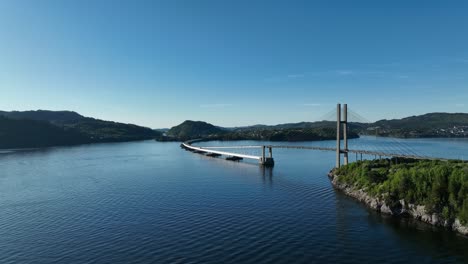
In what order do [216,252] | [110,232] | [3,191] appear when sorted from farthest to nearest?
1. [3,191]
2. [110,232]
3. [216,252]

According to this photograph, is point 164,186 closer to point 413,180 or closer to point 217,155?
point 413,180

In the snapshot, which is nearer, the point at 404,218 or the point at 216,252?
the point at 216,252

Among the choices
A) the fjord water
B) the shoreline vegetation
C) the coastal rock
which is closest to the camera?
the fjord water

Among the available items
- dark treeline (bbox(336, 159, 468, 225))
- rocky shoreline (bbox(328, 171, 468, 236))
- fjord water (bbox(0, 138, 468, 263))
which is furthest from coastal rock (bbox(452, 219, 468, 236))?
fjord water (bbox(0, 138, 468, 263))

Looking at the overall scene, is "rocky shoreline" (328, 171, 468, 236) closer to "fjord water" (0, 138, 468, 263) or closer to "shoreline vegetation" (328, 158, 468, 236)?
"shoreline vegetation" (328, 158, 468, 236)

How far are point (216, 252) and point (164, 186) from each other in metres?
29.8

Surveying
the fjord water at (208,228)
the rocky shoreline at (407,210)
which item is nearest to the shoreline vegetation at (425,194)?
the rocky shoreline at (407,210)

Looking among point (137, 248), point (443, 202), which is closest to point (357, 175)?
point (443, 202)

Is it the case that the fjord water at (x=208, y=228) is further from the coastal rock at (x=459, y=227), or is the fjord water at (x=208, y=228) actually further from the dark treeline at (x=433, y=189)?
the dark treeline at (x=433, y=189)

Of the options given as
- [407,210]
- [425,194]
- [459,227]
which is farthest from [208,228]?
[459,227]

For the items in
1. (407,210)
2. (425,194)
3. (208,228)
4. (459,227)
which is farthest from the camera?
(407,210)

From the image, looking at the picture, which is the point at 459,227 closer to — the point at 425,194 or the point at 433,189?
the point at 433,189

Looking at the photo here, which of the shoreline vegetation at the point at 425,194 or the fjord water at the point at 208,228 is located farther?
the shoreline vegetation at the point at 425,194

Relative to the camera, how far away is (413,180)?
31.0 m
